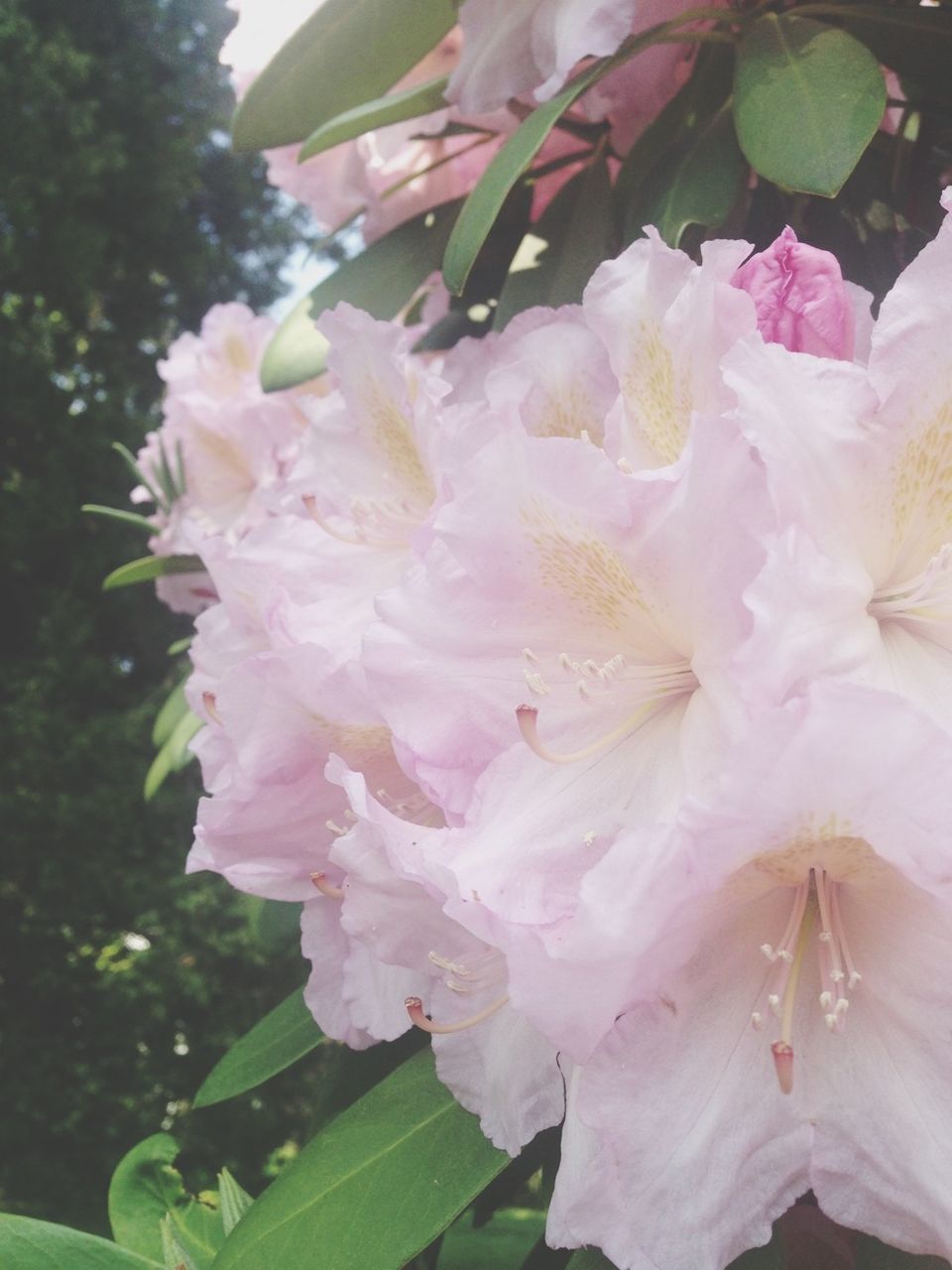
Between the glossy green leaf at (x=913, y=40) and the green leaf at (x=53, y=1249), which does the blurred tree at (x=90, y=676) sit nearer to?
the green leaf at (x=53, y=1249)

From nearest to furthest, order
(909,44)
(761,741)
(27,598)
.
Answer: (761,741)
(909,44)
(27,598)

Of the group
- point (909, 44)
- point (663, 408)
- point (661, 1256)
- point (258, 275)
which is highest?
point (909, 44)

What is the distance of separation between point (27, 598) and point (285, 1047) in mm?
3863

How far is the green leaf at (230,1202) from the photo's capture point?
2.45 feet

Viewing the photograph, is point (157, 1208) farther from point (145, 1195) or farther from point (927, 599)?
point (927, 599)

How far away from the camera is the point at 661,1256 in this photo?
455 mm

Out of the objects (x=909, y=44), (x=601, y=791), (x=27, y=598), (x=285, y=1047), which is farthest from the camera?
(x=27, y=598)

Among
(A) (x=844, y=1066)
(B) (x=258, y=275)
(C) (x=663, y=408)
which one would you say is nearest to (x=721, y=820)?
(A) (x=844, y=1066)

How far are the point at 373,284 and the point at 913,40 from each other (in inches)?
17.1

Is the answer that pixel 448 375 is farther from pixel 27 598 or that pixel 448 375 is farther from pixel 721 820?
pixel 27 598

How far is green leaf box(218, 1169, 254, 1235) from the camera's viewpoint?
0.75 m

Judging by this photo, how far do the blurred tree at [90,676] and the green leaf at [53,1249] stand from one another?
275 centimetres

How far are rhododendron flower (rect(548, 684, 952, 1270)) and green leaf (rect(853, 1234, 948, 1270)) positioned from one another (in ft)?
0.32

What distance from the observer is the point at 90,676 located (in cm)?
419
